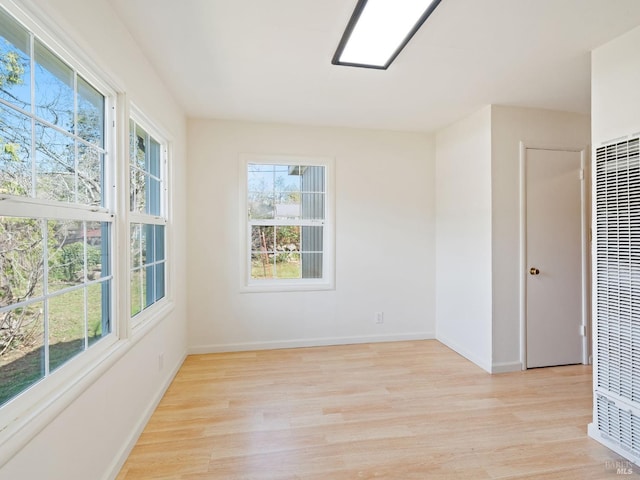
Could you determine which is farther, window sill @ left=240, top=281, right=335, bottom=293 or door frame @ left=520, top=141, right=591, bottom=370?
window sill @ left=240, top=281, right=335, bottom=293

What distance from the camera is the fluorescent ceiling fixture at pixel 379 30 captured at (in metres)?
1.63

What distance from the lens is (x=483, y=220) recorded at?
3.06 metres

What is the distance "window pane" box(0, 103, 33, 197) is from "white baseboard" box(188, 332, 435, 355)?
263 centimetres

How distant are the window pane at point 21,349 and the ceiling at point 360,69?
5.34 ft

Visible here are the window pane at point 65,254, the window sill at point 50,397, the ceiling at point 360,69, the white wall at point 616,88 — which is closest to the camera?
the window sill at point 50,397

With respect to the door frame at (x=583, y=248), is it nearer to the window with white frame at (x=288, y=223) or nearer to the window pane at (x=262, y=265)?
the window with white frame at (x=288, y=223)

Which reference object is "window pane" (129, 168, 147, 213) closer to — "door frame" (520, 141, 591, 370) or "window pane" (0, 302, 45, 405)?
"window pane" (0, 302, 45, 405)

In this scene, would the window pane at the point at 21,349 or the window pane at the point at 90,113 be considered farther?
the window pane at the point at 90,113

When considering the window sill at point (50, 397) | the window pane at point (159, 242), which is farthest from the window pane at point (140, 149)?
the window sill at point (50, 397)

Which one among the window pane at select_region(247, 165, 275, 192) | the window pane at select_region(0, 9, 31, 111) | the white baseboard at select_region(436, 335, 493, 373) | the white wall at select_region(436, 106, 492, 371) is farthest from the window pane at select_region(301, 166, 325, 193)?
the window pane at select_region(0, 9, 31, 111)

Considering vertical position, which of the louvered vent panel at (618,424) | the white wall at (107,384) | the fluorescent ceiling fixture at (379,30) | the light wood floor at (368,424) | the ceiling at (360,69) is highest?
the ceiling at (360,69)

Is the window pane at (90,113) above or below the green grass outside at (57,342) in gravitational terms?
above

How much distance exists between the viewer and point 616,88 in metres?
1.91

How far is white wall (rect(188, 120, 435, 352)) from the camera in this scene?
3.42 m
